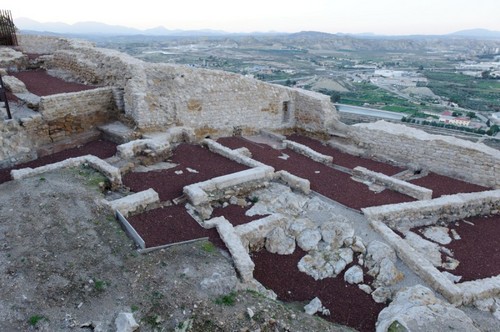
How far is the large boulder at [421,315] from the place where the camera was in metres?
6.30

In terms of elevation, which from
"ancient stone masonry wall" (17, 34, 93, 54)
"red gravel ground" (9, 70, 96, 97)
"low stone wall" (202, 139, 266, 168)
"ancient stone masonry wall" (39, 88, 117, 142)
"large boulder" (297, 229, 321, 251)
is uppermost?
"ancient stone masonry wall" (17, 34, 93, 54)

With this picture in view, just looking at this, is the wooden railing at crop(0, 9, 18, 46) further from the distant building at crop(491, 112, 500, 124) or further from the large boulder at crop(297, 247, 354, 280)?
the distant building at crop(491, 112, 500, 124)

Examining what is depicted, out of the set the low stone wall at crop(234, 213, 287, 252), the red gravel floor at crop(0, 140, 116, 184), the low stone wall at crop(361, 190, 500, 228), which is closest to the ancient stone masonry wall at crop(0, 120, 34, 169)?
the red gravel floor at crop(0, 140, 116, 184)

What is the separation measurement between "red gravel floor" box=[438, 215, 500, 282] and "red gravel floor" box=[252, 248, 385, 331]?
2.44 metres

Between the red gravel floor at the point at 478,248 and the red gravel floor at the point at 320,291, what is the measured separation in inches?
95.9

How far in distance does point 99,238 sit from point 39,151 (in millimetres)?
6296

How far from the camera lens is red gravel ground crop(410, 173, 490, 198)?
1223cm

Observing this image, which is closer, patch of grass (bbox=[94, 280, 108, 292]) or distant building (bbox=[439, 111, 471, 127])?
patch of grass (bbox=[94, 280, 108, 292])

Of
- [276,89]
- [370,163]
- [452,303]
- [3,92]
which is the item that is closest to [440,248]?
[452,303]

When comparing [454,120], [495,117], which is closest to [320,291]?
[454,120]

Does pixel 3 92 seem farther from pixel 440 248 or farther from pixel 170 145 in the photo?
pixel 440 248

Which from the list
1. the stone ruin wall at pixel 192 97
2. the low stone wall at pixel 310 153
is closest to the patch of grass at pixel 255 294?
the low stone wall at pixel 310 153

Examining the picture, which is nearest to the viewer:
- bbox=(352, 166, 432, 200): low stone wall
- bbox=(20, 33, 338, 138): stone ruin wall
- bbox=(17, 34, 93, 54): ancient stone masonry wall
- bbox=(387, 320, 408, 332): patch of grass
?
bbox=(387, 320, 408, 332): patch of grass

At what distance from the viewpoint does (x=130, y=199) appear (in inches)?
360
